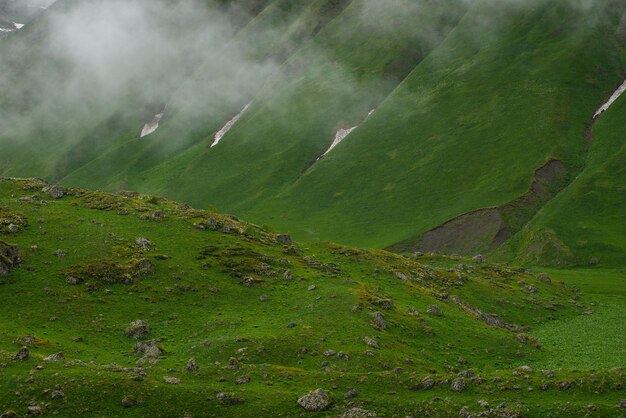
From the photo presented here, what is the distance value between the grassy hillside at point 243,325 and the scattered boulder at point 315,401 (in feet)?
1.92

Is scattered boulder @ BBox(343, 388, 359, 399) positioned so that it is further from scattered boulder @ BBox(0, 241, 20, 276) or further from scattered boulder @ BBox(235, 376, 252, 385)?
scattered boulder @ BBox(0, 241, 20, 276)

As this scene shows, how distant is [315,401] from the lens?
1363 inches

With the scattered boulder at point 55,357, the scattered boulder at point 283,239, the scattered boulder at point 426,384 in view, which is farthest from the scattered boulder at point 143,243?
the scattered boulder at point 426,384

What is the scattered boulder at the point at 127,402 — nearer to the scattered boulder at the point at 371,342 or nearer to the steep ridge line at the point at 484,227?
the scattered boulder at the point at 371,342

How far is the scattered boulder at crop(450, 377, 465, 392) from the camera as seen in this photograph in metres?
35.8

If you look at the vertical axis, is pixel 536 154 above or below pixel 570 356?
above

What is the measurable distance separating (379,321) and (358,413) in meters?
19.8

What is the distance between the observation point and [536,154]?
160000 millimetres

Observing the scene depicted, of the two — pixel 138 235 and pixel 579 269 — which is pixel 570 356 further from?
pixel 579 269

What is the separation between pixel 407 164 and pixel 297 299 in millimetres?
126676

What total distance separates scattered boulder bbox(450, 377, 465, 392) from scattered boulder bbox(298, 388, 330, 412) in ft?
24.2

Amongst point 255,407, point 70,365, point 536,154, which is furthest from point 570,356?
point 536,154

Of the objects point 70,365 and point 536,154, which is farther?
point 536,154

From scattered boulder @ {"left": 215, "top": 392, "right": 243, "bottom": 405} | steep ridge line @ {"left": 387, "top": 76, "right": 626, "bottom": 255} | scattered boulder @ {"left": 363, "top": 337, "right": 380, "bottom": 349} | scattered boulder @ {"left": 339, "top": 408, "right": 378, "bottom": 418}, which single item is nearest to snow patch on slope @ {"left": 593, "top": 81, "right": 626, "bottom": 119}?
steep ridge line @ {"left": 387, "top": 76, "right": 626, "bottom": 255}
